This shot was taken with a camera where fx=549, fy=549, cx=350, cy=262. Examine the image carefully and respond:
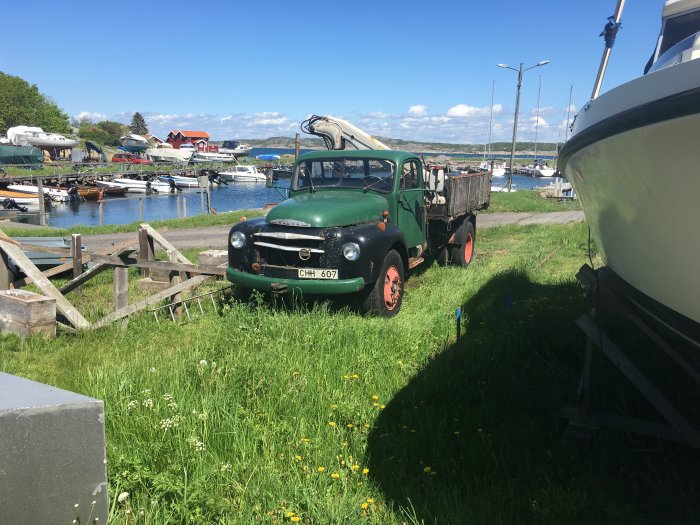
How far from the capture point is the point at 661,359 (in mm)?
4664

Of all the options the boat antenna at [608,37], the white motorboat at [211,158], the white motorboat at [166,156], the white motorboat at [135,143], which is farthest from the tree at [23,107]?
the boat antenna at [608,37]

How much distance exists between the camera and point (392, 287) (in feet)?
21.6

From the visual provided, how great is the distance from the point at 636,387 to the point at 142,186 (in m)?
50.9

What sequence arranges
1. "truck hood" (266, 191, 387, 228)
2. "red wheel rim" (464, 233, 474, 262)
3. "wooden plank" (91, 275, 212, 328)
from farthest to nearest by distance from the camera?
"red wheel rim" (464, 233, 474, 262) < "truck hood" (266, 191, 387, 228) < "wooden plank" (91, 275, 212, 328)

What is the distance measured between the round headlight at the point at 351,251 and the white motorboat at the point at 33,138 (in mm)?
69694

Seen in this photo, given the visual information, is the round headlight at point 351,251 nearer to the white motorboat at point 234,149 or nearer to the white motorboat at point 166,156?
the white motorboat at point 166,156

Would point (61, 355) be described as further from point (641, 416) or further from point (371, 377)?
point (641, 416)

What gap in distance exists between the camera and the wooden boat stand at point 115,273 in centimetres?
587

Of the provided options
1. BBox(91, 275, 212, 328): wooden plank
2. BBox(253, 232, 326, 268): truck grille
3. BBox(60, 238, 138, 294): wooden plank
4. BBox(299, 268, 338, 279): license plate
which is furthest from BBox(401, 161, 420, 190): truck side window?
BBox(60, 238, 138, 294): wooden plank

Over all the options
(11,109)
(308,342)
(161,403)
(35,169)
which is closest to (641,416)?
(308,342)

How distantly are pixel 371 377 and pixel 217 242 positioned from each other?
9.98 metres

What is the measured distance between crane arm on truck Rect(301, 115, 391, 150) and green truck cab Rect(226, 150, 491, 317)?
507 cm

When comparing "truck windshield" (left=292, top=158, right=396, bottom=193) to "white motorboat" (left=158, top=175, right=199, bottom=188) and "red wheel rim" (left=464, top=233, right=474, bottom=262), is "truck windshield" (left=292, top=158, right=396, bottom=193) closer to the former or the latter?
"red wheel rim" (left=464, top=233, right=474, bottom=262)

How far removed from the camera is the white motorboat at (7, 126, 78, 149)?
63.4 metres
